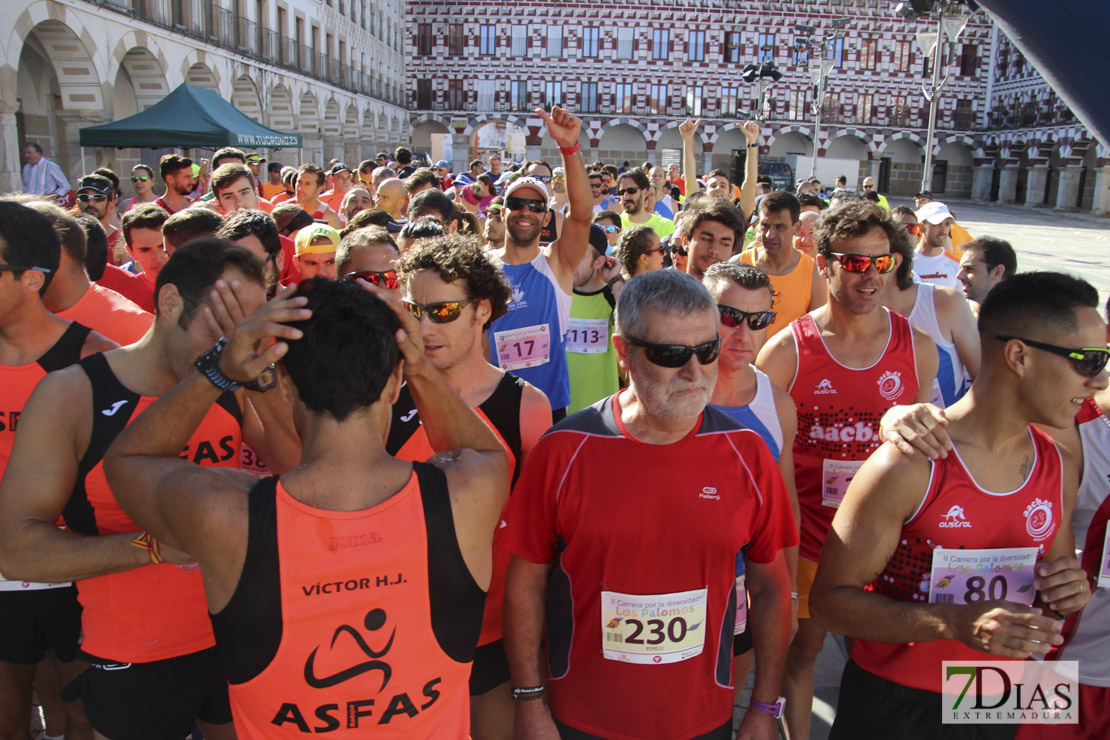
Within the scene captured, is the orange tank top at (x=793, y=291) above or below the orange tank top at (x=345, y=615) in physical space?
above

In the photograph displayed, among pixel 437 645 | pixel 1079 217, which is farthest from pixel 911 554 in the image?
pixel 1079 217

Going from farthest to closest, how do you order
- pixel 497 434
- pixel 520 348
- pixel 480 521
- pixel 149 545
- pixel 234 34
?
pixel 234 34 → pixel 520 348 → pixel 497 434 → pixel 149 545 → pixel 480 521

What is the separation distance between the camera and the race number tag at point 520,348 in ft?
14.2

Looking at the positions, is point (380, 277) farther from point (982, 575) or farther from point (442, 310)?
point (982, 575)

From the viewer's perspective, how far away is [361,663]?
1713mm

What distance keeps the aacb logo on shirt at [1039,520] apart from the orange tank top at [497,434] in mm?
1493

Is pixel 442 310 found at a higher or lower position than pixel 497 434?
higher

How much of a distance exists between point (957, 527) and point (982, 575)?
166mm

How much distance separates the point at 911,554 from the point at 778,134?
50.8 meters

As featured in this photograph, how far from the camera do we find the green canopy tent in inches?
489

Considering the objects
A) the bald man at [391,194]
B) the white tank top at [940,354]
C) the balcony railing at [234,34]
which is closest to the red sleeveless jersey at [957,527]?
the white tank top at [940,354]

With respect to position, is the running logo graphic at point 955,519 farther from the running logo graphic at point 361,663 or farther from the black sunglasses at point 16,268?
the black sunglasses at point 16,268

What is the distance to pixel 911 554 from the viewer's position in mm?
2262

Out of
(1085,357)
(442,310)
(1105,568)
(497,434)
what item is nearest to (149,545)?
(497,434)
